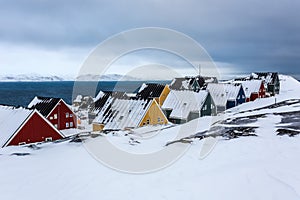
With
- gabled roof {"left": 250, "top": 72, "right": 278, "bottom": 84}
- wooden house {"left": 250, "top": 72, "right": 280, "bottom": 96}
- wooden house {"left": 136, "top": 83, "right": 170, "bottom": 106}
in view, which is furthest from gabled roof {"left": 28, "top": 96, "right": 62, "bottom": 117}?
gabled roof {"left": 250, "top": 72, "right": 278, "bottom": 84}

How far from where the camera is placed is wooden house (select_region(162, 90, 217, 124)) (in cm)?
4203

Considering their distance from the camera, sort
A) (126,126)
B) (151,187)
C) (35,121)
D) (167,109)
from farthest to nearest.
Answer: (167,109)
(126,126)
(35,121)
(151,187)

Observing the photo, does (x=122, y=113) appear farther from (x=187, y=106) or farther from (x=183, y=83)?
(x=183, y=83)

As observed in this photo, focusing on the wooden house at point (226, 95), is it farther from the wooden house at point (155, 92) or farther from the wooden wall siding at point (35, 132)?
the wooden wall siding at point (35, 132)

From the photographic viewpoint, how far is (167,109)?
144 feet

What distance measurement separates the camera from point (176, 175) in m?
10.2

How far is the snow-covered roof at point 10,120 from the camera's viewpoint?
25.1 metres

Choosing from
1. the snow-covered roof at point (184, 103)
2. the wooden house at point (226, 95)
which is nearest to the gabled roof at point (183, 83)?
the wooden house at point (226, 95)

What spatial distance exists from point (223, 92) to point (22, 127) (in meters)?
Answer: 36.1

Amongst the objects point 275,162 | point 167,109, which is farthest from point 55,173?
point 167,109

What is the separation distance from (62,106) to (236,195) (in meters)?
42.5

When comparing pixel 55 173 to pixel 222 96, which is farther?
pixel 222 96

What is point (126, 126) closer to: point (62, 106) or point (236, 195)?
point (62, 106)

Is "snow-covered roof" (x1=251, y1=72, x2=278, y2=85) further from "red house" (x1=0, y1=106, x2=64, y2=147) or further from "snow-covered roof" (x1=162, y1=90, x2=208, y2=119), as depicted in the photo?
"red house" (x1=0, y1=106, x2=64, y2=147)
